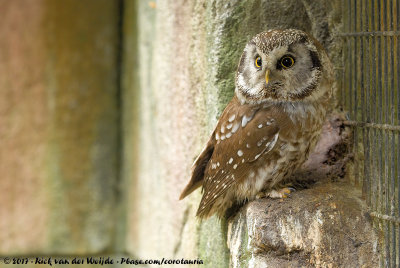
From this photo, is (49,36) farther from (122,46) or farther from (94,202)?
(94,202)

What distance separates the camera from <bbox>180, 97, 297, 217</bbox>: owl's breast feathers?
106 inches

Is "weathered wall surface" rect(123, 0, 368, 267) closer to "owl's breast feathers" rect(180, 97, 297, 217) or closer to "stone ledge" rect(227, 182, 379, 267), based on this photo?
"owl's breast feathers" rect(180, 97, 297, 217)

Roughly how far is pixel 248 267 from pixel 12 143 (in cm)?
287

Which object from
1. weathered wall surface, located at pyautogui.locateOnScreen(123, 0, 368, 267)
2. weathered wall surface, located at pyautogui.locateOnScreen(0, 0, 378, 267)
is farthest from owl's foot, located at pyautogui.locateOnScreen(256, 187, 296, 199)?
weathered wall surface, located at pyautogui.locateOnScreen(0, 0, 378, 267)

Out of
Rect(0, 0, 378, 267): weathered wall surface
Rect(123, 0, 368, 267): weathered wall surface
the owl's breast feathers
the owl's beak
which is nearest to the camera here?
the owl's beak

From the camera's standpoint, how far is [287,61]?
2.63 metres

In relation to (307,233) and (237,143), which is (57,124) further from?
(307,233)

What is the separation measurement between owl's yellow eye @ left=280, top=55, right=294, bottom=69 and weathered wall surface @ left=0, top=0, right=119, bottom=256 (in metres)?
2.70

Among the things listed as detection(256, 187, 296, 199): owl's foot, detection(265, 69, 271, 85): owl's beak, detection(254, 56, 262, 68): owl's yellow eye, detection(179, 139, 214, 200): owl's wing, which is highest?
detection(254, 56, 262, 68): owl's yellow eye

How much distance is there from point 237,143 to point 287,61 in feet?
1.37

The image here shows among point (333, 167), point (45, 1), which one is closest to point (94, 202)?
point (45, 1)

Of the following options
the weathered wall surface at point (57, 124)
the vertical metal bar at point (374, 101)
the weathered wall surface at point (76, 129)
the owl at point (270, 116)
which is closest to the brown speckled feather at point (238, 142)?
the owl at point (270, 116)

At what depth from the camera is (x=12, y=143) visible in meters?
4.96

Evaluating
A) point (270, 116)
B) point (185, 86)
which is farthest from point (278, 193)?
point (185, 86)
